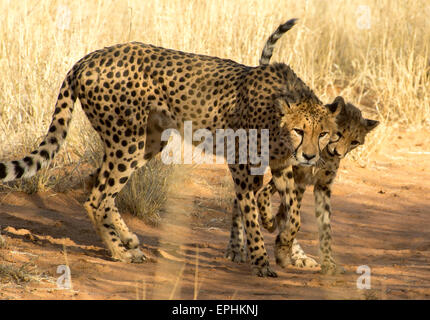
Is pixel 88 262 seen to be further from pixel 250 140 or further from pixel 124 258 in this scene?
pixel 250 140

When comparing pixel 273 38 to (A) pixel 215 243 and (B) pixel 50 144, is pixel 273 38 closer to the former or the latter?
(A) pixel 215 243

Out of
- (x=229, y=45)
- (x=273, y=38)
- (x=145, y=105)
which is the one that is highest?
(x=229, y=45)

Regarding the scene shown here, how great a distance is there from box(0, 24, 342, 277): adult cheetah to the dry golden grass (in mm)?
1477

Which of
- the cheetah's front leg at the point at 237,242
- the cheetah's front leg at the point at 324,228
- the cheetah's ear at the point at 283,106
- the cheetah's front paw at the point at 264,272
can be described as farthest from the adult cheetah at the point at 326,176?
the cheetah's ear at the point at 283,106

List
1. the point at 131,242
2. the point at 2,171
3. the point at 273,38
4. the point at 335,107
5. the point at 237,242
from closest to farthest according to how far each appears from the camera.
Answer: the point at 2,171 < the point at 335,107 < the point at 131,242 < the point at 237,242 < the point at 273,38

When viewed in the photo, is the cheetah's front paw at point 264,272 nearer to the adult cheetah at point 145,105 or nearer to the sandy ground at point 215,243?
the sandy ground at point 215,243

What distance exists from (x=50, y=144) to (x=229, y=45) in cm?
391


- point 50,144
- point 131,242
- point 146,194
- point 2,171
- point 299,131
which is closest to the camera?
point 2,171

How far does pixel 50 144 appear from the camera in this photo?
5.00 meters

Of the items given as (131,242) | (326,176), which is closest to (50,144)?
(131,242)

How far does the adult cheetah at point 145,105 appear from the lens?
494 centimetres

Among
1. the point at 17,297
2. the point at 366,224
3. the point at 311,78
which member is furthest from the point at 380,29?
the point at 17,297

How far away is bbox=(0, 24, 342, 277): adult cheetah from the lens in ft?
16.2

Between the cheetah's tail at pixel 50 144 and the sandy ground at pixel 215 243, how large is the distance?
1.79 ft
